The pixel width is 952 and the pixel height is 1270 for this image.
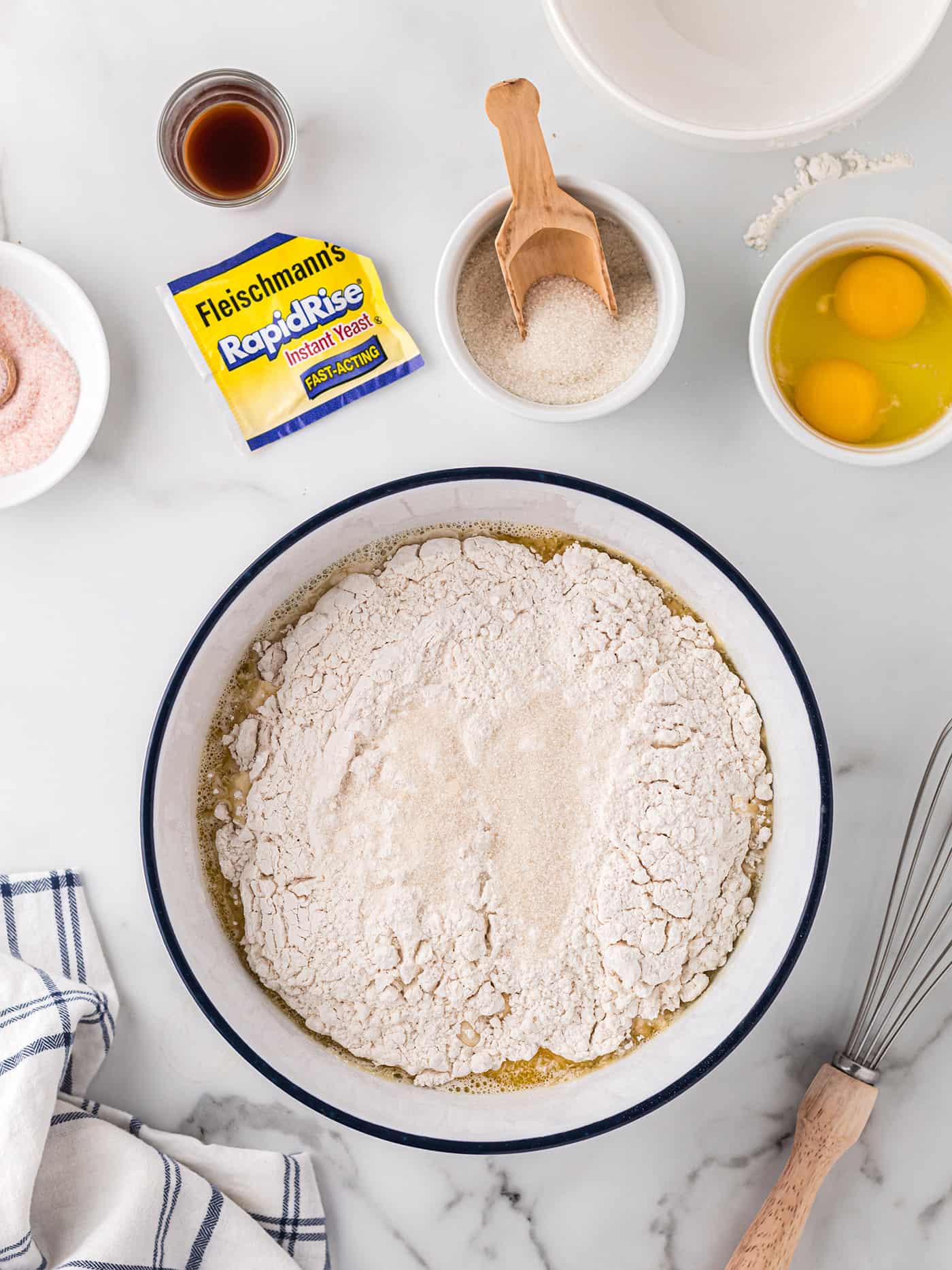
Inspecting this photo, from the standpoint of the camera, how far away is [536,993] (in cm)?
91

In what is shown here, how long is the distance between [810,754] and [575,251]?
0.55 m

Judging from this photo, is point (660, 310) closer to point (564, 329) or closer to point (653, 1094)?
point (564, 329)

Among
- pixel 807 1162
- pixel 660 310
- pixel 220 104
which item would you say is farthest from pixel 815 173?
pixel 807 1162

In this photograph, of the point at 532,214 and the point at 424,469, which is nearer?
the point at 532,214

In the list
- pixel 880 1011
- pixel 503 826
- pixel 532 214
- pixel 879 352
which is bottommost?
Result: pixel 880 1011

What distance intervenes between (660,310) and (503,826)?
0.54m

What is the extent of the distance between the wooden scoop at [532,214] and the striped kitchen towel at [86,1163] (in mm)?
804

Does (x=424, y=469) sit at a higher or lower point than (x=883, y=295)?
lower

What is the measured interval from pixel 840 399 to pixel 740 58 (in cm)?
39

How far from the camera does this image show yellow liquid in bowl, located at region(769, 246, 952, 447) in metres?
0.95

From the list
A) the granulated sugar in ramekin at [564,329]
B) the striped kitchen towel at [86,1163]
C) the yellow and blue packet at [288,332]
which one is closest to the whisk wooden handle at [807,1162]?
the striped kitchen towel at [86,1163]

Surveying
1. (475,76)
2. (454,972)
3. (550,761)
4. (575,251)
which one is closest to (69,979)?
(454,972)

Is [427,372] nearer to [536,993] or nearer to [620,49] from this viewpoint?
[620,49]

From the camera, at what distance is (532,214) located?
894mm
